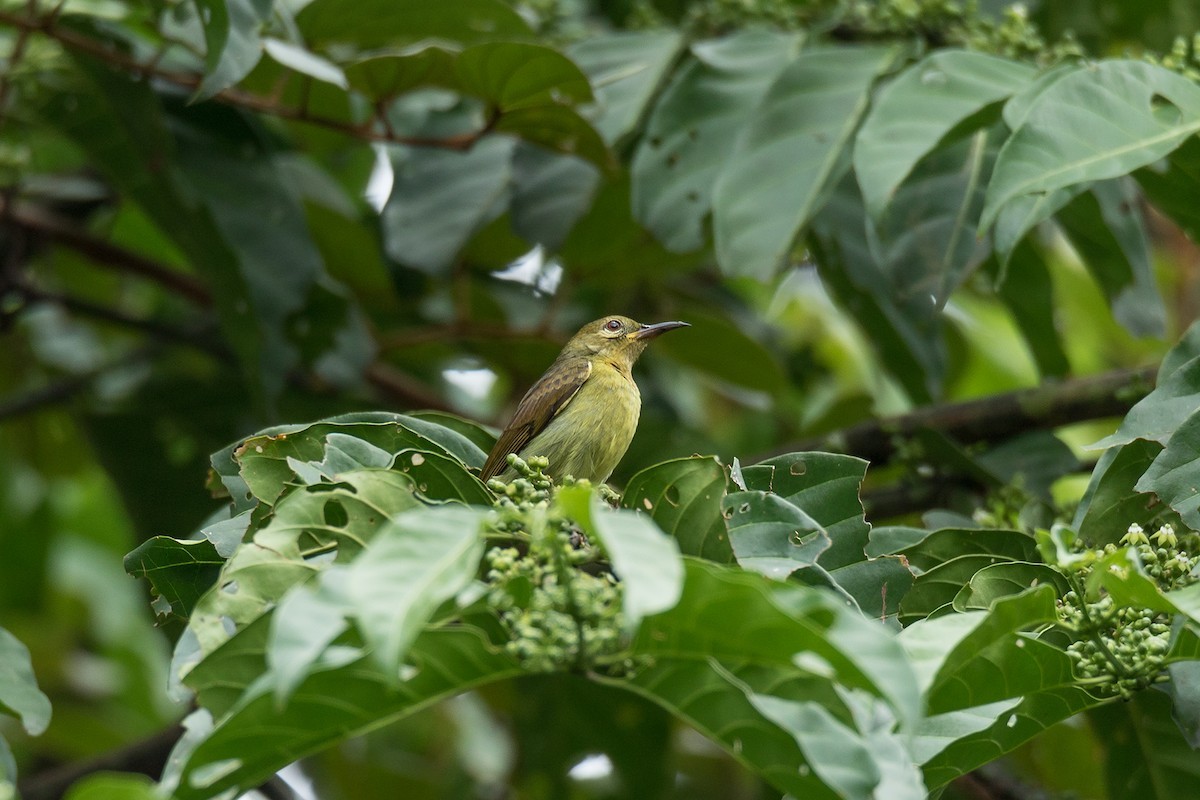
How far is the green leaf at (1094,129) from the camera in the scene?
2844 millimetres

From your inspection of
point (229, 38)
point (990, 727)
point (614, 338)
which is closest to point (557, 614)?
point (990, 727)

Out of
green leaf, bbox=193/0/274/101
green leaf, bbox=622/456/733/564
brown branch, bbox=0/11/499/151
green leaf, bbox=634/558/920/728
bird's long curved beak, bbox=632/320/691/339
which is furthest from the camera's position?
bird's long curved beak, bbox=632/320/691/339

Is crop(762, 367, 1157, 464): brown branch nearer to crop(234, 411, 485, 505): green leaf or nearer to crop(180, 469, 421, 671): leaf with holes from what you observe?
crop(234, 411, 485, 505): green leaf

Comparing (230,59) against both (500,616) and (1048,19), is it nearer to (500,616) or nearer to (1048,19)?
(500,616)

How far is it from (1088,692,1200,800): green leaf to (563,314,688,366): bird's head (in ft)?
7.23

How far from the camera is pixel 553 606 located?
1989 millimetres

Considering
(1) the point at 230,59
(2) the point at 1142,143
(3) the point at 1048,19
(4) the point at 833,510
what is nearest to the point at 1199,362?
(2) the point at 1142,143

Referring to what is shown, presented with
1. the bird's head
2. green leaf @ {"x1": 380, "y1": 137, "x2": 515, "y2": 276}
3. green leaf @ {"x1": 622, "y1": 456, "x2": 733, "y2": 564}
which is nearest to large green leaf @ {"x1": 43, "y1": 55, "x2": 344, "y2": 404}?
green leaf @ {"x1": 380, "y1": 137, "x2": 515, "y2": 276}

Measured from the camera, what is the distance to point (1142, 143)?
2.96 metres

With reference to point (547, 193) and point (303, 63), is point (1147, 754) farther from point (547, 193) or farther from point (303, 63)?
point (303, 63)

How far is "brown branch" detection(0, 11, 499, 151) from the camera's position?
13.4ft

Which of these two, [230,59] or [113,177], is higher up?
[230,59]

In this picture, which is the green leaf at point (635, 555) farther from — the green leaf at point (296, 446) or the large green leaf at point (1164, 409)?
the large green leaf at point (1164, 409)

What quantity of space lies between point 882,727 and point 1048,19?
4467 millimetres
